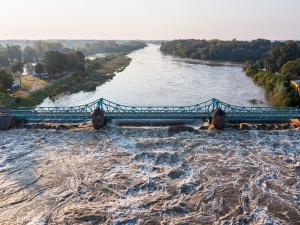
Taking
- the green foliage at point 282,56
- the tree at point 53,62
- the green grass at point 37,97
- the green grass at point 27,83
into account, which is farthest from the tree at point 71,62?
the green foliage at point 282,56

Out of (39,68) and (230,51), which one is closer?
(39,68)

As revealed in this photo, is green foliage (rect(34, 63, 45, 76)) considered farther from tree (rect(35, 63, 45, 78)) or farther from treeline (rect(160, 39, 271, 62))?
treeline (rect(160, 39, 271, 62))

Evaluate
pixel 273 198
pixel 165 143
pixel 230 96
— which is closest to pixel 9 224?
pixel 165 143

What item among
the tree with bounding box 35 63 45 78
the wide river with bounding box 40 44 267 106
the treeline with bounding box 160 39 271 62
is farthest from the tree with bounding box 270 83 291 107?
the treeline with bounding box 160 39 271 62

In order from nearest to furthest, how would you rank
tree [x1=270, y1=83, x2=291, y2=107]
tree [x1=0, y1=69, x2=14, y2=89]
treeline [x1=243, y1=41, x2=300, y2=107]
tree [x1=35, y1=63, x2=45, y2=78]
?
tree [x1=270, y1=83, x2=291, y2=107], treeline [x1=243, y1=41, x2=300, y2=107], tree [x1=0, y1=69, x2=14, y2=89], tree [x1=35, y1=63, x2=45, y2=78]

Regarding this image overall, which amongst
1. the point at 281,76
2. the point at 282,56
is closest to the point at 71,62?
the point at 281,76

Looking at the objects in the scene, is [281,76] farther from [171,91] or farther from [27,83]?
[27,83]

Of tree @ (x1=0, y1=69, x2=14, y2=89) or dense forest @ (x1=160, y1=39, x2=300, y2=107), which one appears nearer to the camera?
dense forest @ (x1=160, y1=39, x2=300, y2=107)

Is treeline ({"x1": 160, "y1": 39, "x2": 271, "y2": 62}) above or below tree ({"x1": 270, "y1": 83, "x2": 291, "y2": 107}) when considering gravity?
above

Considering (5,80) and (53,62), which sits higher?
(53,62)
